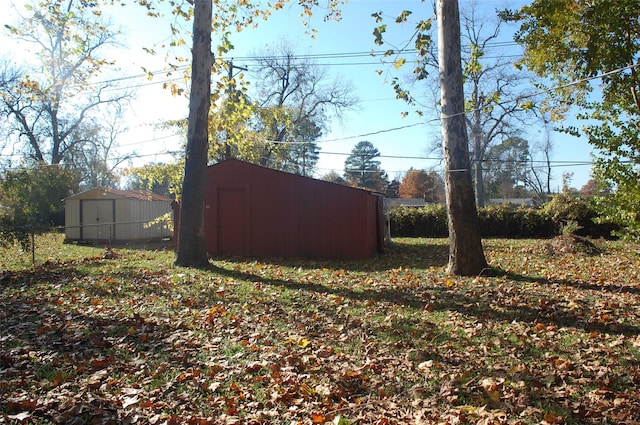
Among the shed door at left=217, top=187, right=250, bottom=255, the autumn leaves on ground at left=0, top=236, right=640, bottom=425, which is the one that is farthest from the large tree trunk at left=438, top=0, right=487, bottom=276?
the shed door at left=217, top=187, right=250, bottom=255

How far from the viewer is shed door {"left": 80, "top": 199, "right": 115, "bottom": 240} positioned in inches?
889

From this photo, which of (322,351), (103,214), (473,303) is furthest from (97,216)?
(322,351)

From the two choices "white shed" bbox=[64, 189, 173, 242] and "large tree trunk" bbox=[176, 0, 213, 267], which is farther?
"white shed" bbox=[64, 189, 173, 242]

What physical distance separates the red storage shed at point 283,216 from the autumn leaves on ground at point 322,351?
5.75 meters

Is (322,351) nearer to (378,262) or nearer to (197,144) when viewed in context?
(197,144)

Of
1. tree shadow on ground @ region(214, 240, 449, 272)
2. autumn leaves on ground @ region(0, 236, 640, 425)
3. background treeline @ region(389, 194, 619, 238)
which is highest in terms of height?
background treeline @ region(389, 194, 619, 238)

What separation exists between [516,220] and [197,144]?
18409mm

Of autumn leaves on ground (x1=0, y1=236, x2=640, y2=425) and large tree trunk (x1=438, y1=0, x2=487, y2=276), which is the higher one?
large tree trunk (x1=438, y1=0, x2=487, y2=276)

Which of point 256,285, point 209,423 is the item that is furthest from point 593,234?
point 209,423

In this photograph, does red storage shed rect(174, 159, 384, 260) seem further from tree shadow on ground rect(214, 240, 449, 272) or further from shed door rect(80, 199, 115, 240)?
shed door rect(80, 199, 115, 240)

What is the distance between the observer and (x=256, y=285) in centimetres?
825

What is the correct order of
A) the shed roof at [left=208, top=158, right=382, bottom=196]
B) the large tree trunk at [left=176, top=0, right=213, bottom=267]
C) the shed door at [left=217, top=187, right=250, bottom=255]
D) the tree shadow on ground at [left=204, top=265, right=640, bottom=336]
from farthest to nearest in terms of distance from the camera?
1. the shed door at [left=217, top=187, right=250, bottom=255]
2. the shed roof at [left=208, top=158, right=382, bottom=196]
3. the large tree trunk at [left=176, top=0, right=213, bottom=267]
4. the tree shadow on ground at [left=204, top=265, right=640, bottom=336]

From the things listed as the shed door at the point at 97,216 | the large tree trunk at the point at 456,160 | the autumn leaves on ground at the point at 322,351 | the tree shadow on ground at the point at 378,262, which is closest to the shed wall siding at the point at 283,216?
the tree shadow on ground at the point at 378,262

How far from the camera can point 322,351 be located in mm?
4645
